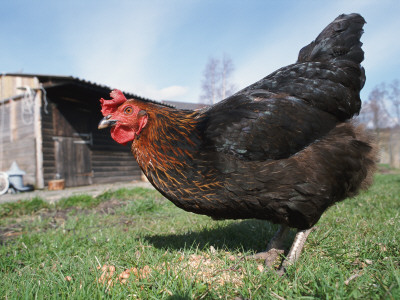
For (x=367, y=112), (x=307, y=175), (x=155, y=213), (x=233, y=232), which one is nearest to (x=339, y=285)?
(x=307, y=175)

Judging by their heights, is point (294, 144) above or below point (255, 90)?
below

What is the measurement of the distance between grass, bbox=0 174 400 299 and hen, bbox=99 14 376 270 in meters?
0.38

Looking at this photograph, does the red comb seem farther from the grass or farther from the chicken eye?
the grass

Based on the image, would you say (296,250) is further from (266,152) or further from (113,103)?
(113,103)

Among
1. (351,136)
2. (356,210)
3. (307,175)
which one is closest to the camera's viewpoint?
(307,175)

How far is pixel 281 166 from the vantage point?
2.16m

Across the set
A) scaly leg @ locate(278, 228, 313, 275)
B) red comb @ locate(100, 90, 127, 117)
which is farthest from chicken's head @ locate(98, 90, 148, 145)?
scaly leg @ locate(278, 228, 313, 275)

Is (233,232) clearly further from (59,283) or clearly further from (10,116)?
(10,116)

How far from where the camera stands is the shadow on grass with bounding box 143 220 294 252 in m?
2.69

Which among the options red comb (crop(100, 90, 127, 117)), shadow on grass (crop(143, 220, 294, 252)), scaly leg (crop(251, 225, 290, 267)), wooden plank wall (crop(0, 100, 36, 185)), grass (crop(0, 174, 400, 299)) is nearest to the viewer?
grass (crop(0, 174, 400, 299))

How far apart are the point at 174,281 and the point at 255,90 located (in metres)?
1.88

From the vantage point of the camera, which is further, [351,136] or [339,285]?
[351,136]

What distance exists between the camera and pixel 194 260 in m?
2.15

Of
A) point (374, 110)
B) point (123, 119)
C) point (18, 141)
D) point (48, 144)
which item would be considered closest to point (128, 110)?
point (123, 119)
